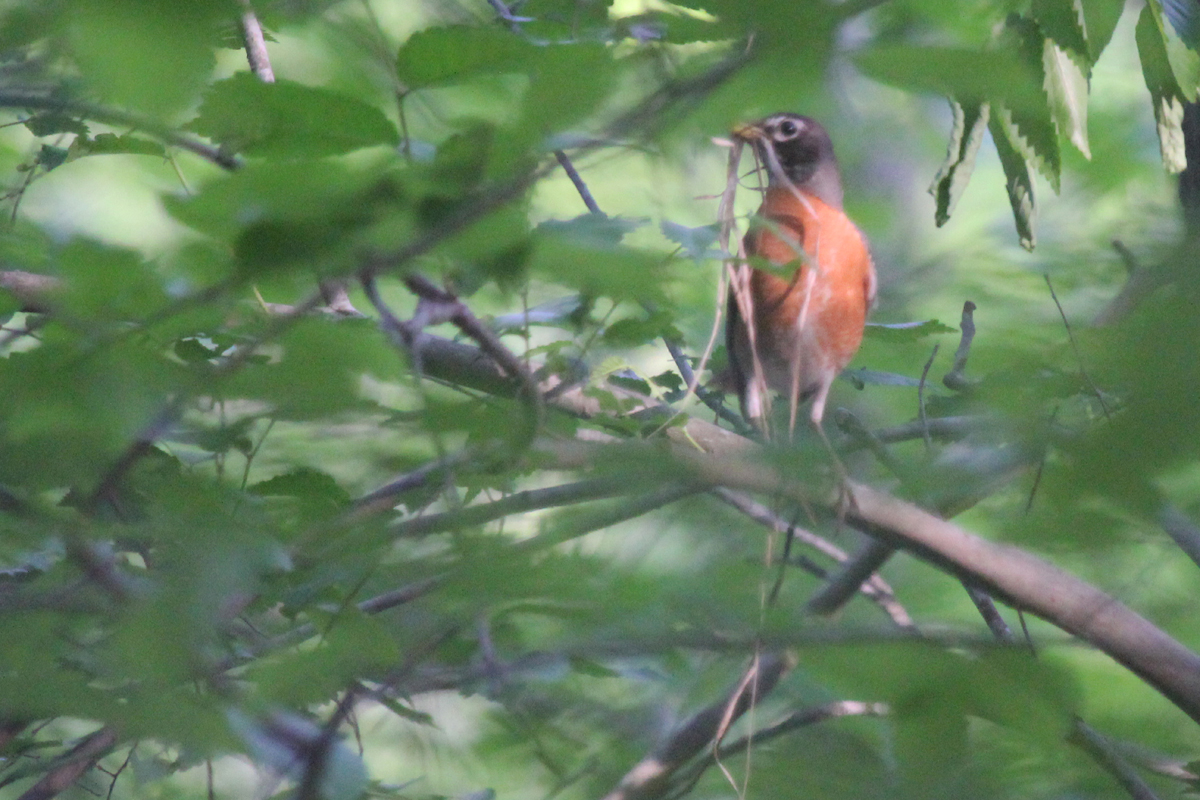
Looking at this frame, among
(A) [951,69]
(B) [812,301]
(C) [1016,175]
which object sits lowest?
(B) [812,301]

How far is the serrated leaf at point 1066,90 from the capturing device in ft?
3.12

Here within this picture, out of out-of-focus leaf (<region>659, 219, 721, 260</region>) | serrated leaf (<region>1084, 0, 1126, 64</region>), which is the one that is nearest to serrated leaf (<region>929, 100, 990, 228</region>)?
serrated leaf (<region>1084, 0, 1126, 64</region>)

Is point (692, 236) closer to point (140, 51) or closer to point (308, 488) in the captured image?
point (308, 488)

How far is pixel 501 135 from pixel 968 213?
155 inches

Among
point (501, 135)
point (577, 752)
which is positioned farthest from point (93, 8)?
point (577, 752)

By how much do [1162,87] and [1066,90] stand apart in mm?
196

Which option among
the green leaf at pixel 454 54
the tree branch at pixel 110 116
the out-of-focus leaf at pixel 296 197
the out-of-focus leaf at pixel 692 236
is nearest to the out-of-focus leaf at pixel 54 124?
the tree branch at pixel 110 116

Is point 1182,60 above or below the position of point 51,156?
above

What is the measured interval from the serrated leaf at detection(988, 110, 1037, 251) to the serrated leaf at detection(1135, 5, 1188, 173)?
0.14 metres

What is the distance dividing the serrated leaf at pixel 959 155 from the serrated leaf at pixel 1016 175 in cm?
2

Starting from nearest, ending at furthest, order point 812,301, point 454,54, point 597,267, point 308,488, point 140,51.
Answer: point 140,51 → point 597,267 → point 454,54 → point 308,488 → point 812,301

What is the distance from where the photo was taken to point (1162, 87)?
1.11m

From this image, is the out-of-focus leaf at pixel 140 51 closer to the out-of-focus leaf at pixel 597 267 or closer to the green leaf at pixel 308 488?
the out-of-focus leaf at pixel 597 267

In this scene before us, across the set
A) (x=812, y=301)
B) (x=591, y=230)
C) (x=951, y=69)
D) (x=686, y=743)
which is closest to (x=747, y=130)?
(x=591, y=230)
